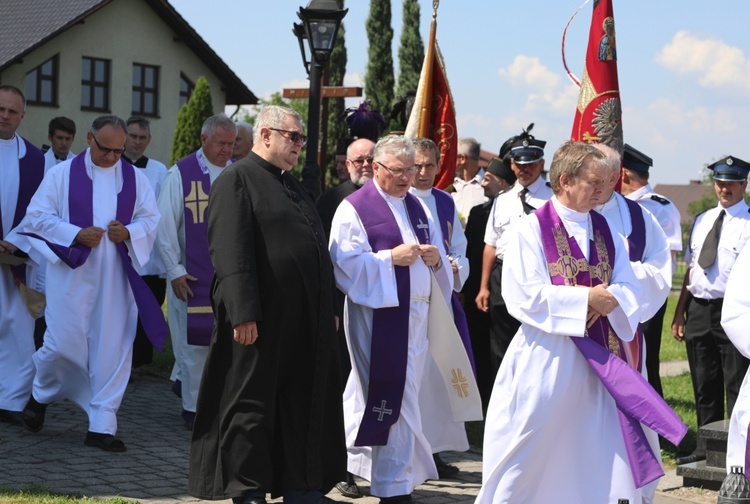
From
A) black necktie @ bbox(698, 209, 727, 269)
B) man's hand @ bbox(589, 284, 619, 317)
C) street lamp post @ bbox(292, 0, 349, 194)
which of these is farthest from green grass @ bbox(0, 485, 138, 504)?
street lamp post @ bbox(292, 0, 349, 194)

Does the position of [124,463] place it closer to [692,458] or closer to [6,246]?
[6,246]

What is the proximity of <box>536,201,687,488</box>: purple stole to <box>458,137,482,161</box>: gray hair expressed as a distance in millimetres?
5020

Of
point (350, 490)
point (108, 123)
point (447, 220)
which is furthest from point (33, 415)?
point (447, 220)

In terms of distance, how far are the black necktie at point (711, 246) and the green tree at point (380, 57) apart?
42.7 metres

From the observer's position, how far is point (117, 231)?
25.6 feet

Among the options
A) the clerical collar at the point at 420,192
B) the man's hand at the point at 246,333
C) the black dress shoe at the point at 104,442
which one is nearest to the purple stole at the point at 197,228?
the black dress shoe at the point at 104,442

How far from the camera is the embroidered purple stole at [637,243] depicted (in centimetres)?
626

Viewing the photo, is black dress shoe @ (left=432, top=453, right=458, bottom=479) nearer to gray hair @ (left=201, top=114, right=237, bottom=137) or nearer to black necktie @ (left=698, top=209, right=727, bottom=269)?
black necktie @ (left=698, top=209, right=727, bottom=269)

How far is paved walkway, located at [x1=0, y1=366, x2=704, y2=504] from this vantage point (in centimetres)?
656

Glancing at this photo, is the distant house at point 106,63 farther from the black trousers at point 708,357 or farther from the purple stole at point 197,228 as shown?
the black trousers at point 708,357

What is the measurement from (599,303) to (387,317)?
166cm

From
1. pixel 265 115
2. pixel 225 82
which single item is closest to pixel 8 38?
pixel 225 82

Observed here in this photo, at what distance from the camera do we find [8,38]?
35688 millimetres

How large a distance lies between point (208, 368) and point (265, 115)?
1.43m
